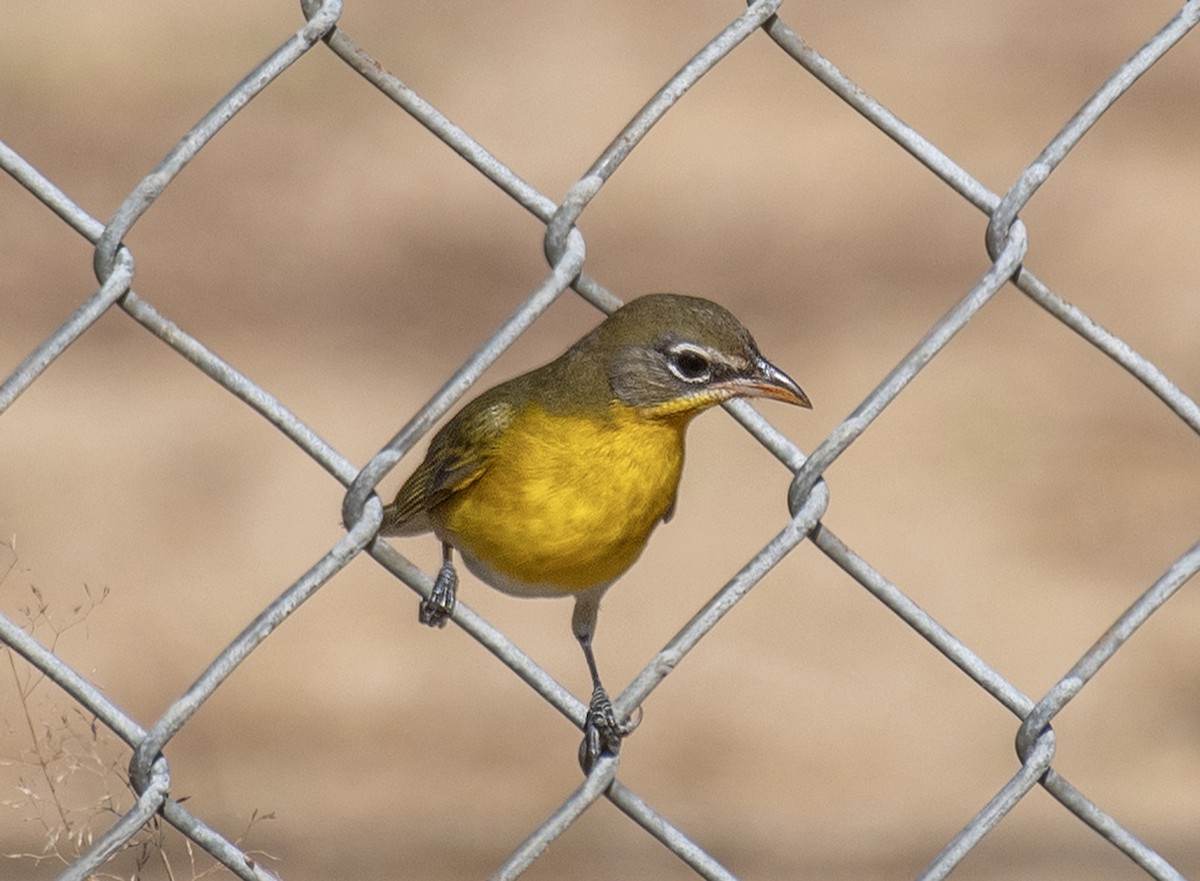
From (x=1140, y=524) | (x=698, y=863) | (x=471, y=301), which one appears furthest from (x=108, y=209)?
(x=698, y=863)

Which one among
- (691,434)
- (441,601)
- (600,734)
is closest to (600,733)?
(600,734)

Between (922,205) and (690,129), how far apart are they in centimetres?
123

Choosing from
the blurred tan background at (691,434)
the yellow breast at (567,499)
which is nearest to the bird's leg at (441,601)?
the yellow breast at (567,499)

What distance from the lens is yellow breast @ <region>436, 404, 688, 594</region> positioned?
11.5 ft

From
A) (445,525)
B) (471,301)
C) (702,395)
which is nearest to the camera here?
(702,395)

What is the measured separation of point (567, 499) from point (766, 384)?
439 millimetres

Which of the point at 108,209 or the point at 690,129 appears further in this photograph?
the point at 690,129

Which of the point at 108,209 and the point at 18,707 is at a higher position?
the point at 108,209

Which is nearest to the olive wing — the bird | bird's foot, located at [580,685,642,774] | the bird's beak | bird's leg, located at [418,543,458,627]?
the bird

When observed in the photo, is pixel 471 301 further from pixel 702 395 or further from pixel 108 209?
pixel 702 395

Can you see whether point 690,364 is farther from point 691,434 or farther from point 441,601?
point 691,434

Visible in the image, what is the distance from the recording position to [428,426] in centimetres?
242

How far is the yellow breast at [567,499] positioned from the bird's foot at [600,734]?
0.54 m

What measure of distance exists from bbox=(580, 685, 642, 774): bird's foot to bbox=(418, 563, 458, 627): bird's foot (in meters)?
0.28
